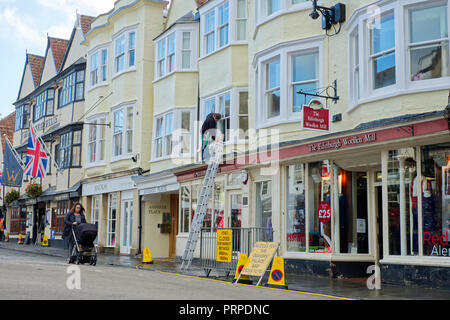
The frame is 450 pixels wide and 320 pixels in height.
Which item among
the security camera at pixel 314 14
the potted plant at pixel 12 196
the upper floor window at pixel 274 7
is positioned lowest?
the potted plant at pixel 12 196

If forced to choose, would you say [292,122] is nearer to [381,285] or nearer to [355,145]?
[355,145]

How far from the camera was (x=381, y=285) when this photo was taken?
12.8 meters

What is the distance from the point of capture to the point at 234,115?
63.4ft

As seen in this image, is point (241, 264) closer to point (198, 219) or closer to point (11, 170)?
point (198, 219)

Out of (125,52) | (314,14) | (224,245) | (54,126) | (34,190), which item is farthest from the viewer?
(34,190)

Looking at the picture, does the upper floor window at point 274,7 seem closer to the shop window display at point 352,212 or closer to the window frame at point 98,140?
the shop window display at point 352,212

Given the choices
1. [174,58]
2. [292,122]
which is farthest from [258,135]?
[174,58]

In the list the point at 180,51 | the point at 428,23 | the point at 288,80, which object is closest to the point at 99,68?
the point at 180,51

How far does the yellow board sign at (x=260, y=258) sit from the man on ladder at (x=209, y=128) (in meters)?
6.85

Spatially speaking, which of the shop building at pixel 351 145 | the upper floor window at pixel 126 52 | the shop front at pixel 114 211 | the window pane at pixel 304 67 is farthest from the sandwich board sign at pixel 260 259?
the upper floor window at pixel 126 52

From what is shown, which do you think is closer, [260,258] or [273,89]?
[260,258]

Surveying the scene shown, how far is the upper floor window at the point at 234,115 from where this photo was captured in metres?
19.2

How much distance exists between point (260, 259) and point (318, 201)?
11.4ft

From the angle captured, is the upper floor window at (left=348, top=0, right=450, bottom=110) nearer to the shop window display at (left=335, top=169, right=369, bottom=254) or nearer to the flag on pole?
the shop window display at (left=335, top=169, right=369, bottom=254)
